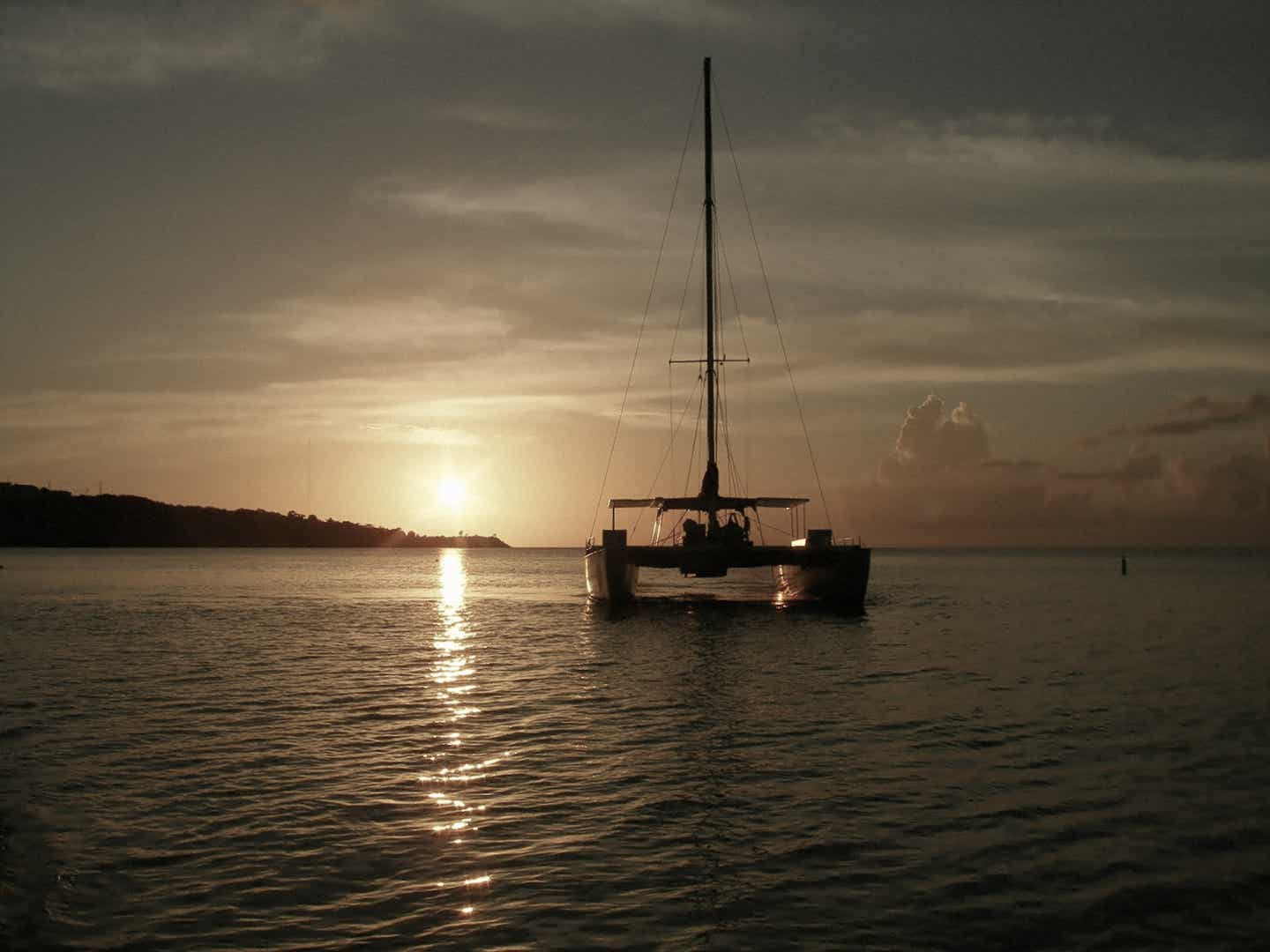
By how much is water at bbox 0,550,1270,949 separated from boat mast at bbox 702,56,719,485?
17.6 meters

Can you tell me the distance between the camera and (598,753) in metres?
15.1

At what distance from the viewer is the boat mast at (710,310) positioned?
46.8 m

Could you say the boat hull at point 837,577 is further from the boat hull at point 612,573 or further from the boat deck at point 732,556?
the boat hull at point 612,573

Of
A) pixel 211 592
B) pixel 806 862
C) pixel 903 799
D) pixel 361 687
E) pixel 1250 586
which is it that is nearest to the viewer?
pixel 806 862

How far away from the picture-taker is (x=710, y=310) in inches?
1886

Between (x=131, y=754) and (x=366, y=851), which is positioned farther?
(x=131, y=754)

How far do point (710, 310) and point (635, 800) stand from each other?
37356 mm

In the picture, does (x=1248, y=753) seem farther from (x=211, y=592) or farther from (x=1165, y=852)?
(x=211, y=592)

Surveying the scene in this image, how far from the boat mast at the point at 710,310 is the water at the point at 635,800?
17613 millimetres

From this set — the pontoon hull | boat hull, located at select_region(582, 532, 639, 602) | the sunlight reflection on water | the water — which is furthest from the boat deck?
the water

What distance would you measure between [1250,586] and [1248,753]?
7792 centimetres

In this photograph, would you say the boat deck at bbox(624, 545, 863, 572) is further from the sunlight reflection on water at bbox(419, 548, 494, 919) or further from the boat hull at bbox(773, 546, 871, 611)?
the sunlight reflection on water at bbox(419, 548, 494, 919)

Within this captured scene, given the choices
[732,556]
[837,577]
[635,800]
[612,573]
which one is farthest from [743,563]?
[635,800]

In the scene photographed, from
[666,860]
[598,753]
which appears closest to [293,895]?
[666,860]
